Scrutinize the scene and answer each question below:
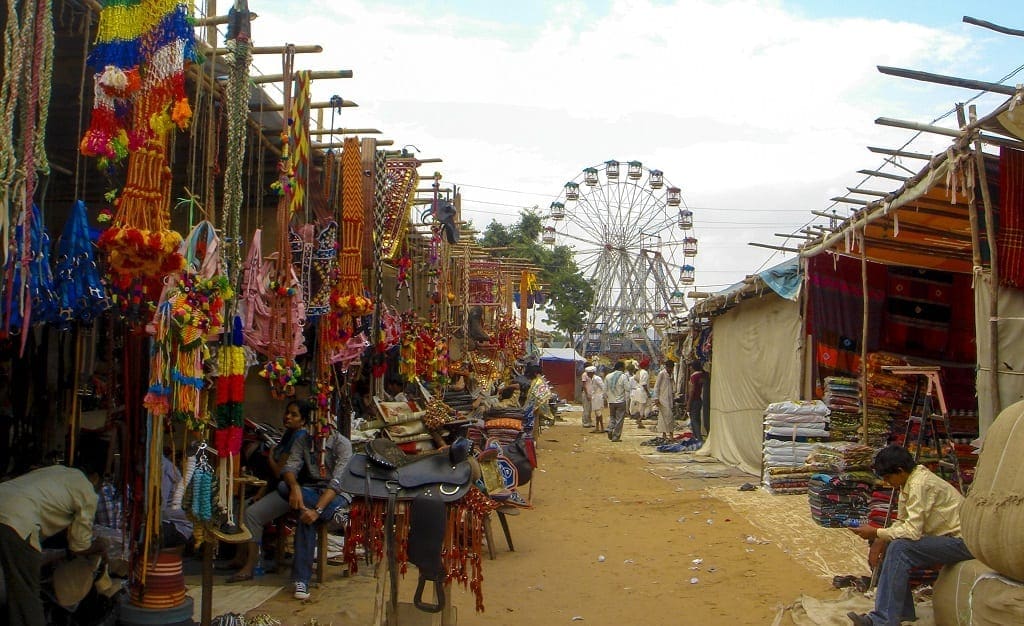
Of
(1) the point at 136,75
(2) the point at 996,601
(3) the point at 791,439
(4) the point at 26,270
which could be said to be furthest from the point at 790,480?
(4) the point at 26,270

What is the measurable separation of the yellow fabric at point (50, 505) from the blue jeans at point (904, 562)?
12.9 feet

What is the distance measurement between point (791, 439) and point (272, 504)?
6.00m

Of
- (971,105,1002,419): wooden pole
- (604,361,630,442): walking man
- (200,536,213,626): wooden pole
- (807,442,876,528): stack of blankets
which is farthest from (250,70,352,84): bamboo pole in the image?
(604,361,630,442): walking man

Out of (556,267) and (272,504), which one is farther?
(556,267)

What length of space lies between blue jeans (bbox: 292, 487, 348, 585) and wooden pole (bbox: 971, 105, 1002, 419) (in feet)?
13.9

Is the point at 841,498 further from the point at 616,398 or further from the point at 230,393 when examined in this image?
the point at 616,398

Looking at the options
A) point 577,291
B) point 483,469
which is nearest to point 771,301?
point 483,469

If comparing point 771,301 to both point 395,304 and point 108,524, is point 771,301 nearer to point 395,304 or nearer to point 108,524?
point 395,304

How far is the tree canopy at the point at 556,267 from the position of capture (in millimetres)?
40875

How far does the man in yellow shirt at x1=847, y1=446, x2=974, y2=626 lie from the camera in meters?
4.41

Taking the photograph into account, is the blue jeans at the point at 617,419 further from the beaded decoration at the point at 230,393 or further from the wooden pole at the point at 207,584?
the wooden pole at the point at 207,584

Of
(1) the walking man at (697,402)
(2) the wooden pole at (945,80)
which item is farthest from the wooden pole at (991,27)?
(1) the walking man at (697,402)

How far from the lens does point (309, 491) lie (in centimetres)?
555

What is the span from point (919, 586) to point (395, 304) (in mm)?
7091
